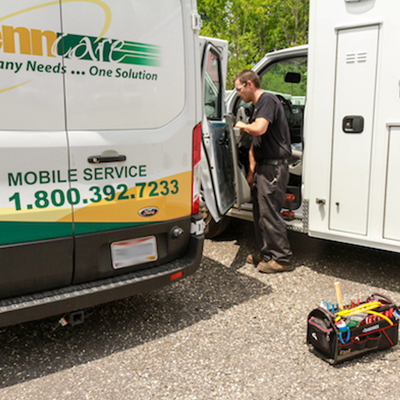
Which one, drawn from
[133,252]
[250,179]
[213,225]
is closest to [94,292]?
[133,252]

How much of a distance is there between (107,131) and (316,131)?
207 cm

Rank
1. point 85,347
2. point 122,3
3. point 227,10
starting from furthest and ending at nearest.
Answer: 1. point 227,10
2. point 85,347
3. point 122,3

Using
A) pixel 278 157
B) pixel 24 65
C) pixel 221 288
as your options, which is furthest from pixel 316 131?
pixel 24 65

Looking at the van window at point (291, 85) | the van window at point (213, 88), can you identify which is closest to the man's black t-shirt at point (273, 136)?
the van window at point (213, 88)

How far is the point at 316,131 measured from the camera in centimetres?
404

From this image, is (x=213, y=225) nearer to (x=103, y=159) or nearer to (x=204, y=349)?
(x=204, y=349)

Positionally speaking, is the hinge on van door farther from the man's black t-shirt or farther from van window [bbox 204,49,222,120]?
the man's black t-shirt

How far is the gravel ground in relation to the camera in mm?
2562

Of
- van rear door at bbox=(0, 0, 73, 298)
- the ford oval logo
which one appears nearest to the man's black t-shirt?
the ford oval logo

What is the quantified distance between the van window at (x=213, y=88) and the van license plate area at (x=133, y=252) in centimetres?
188

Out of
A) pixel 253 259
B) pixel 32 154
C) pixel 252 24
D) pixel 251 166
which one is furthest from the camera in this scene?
pixel 252 24

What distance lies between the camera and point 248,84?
432 centimetres

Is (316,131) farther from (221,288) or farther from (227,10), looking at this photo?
(227,10)

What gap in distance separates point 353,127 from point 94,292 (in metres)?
2.48
